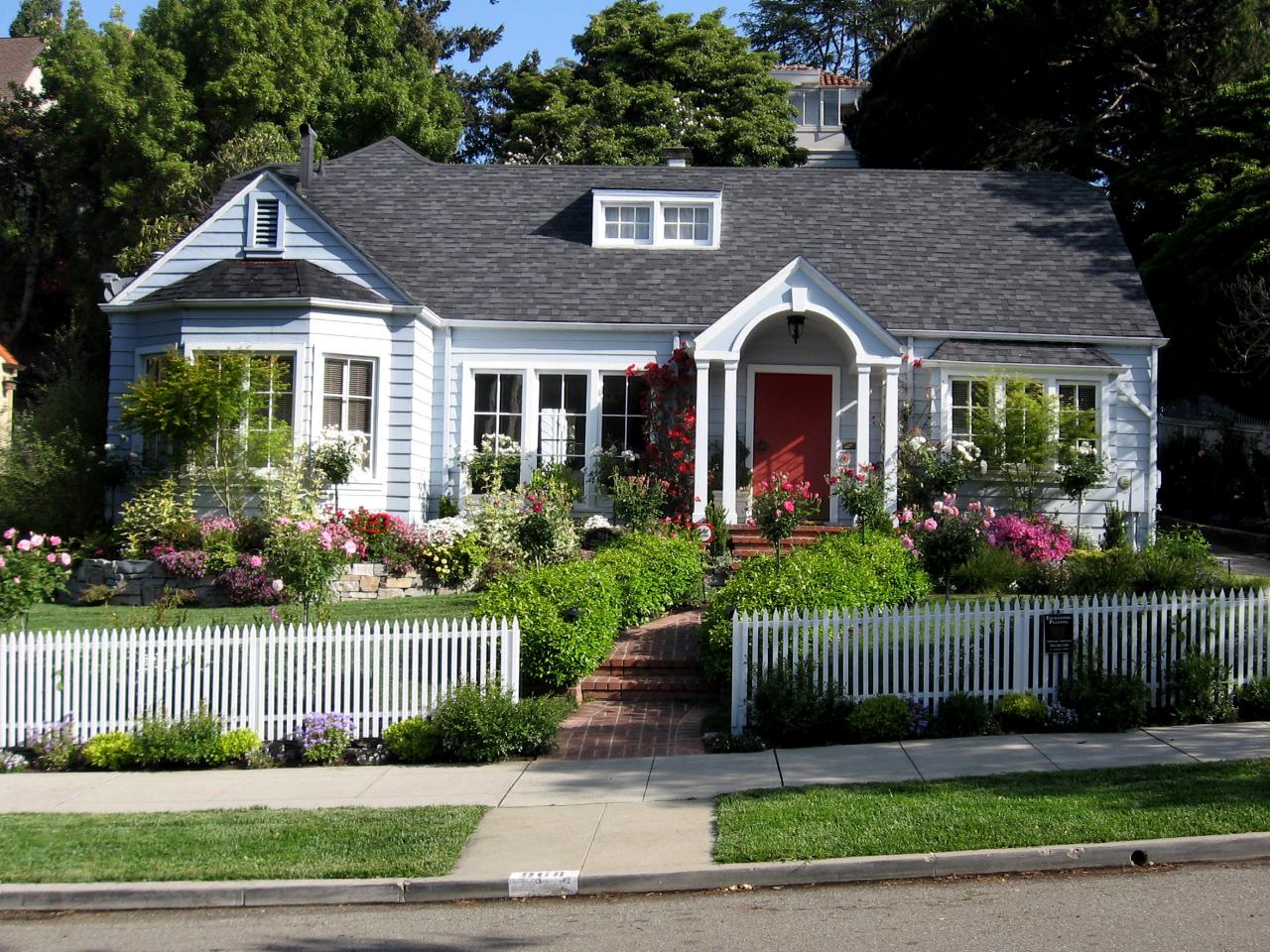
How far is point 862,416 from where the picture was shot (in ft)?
60.6

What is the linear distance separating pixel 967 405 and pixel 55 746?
45.2 ft

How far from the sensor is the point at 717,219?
21.3 metres

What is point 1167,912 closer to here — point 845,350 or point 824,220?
point 845,350

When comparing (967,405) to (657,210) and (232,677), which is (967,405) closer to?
(657,210)

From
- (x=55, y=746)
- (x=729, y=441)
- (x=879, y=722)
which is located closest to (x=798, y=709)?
(x=879, y=722)

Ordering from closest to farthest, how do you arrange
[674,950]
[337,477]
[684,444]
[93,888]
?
1. [674,950]
2. [93,888]
3. [337,477]
4. [684,444]

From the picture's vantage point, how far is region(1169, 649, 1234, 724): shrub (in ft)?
35.6

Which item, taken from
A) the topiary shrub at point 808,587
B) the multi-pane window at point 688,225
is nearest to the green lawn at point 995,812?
the topiary shrub at point 808,587

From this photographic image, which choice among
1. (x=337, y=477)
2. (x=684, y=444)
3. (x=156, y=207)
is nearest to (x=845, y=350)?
(x=684, y=444)

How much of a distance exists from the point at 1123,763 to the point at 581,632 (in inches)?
188

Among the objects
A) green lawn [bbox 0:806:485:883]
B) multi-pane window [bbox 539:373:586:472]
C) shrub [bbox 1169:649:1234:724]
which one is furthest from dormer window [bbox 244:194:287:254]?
shrub [bbox 1169:649:1234:724]

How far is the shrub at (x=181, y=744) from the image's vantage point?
34.6 feet

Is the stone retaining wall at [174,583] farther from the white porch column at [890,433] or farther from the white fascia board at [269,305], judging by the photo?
the white porch column at [890,433]

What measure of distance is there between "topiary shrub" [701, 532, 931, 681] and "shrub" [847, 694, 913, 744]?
1.07 m
